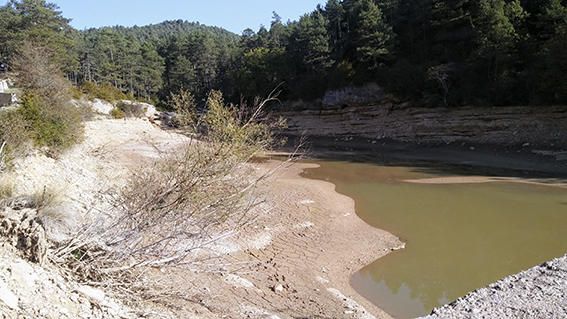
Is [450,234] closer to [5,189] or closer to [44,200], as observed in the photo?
[44,200]

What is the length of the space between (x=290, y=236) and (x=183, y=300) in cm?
633

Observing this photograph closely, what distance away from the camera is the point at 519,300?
21.9 feet

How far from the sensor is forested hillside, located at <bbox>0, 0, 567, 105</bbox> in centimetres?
3234

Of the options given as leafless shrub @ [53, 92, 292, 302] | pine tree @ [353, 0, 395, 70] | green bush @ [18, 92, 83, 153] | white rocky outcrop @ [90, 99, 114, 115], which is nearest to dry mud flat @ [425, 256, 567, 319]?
leafless shrub @ [53, 92, 292, 302]

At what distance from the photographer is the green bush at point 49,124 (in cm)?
1623

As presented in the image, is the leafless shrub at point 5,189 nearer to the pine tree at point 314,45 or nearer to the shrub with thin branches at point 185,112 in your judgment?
the shrub with thin branches at point 185,112

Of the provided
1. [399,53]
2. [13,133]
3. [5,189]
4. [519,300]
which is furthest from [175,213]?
[399,53]

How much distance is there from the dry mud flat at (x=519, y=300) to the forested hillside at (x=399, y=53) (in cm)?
2553

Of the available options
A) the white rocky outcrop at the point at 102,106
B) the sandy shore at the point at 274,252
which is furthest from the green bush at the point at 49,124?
the white rocky outcrop at the point at 102,106

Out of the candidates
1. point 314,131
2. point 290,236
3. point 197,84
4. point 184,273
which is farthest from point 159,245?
point 197,84

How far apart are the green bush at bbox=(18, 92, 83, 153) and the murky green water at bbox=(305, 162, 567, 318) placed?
451 inches

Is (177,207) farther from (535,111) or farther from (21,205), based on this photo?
(535,111)

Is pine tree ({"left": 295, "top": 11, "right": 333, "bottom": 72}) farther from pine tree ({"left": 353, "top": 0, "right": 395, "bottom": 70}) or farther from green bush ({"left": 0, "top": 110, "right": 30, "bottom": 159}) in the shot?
green bush ({"left": 0, "top": 110, "right": 30, "bottom": 159})

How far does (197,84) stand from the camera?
78.2m
